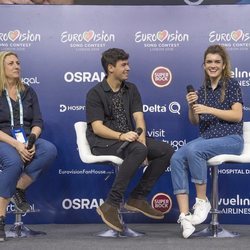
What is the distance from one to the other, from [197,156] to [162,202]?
2.94ft

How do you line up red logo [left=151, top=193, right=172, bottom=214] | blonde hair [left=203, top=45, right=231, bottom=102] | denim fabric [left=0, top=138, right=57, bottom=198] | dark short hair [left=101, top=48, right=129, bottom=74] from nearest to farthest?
1. denim fabric [left=0, top=138, right=57, bottom=198]
2. blonde hair [left=203, top=45, right=231, bottom=102]
3. dark short hair [left=101, top=48, right=129, bottom=74]
4. red logo [left=151, top=193, right=172, bottom=214]

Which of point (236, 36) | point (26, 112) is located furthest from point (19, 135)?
point (236, 36)

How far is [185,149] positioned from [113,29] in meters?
1.23

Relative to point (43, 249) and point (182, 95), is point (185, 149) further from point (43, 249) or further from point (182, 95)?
point (43, 249)

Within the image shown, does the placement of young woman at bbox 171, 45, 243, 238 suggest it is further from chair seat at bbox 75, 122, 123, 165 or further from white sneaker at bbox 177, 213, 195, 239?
chair seat at bbox 75, 122, 123, 165

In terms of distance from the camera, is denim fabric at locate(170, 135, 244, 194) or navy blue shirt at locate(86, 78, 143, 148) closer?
denim fabric at locate(170, 135, 244, 194)

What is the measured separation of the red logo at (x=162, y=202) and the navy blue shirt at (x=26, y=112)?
1103 millimetres

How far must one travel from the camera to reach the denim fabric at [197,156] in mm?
4188

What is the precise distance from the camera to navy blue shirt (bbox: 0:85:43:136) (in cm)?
451

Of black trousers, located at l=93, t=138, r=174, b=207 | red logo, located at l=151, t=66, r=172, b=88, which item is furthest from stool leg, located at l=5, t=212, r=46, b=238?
red logo, located at l=151, t=66, r=172, b=88


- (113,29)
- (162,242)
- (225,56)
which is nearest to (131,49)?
(113,29)

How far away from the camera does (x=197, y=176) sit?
4191mm

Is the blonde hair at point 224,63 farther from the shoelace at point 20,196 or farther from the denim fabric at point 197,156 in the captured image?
the shoelace at point 20,196

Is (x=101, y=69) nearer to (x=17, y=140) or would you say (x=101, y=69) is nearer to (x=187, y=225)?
(x=17, y=140)
